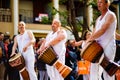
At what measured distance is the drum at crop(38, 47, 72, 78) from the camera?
871 centimetres

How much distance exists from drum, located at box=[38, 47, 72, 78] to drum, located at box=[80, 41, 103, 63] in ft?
6.76

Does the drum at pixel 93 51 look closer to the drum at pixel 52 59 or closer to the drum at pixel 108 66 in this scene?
the drum at pixel 108 66

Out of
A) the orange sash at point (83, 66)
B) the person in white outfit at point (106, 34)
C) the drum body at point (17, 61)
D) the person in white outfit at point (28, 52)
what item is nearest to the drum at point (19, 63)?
the drum body at point (17, 61)

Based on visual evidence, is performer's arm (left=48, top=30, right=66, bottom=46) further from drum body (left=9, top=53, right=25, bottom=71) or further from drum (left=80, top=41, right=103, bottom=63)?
drum (left=80, top=41, right=103, bottom=63)

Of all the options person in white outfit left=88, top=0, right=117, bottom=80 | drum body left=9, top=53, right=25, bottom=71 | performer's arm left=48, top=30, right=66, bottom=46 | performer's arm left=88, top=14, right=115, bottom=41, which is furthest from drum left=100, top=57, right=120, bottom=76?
drum body left=9, top=53, right=25, bottom=71

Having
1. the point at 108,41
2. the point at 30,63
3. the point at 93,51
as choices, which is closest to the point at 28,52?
the point at 30,63

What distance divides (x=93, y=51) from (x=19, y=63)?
332 centimetres

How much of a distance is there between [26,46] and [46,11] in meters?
25.6

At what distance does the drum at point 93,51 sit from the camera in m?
6.70

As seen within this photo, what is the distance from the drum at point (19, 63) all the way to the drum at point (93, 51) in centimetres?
309

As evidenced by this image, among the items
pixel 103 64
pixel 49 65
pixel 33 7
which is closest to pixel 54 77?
pixel 49 65

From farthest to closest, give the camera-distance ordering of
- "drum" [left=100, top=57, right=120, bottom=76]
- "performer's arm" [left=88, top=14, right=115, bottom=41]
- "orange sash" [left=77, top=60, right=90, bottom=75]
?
"orange sash" [left=77, top=60, right=90, bottom=75], "drum" [left=100, top=57, right=120, bottom=76], "performer's arm" [left=88, top=14, right=115, bottom=41]

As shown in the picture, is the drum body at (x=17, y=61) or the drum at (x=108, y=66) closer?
the drum at (x=108, y=66)

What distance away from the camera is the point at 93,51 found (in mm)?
6699
